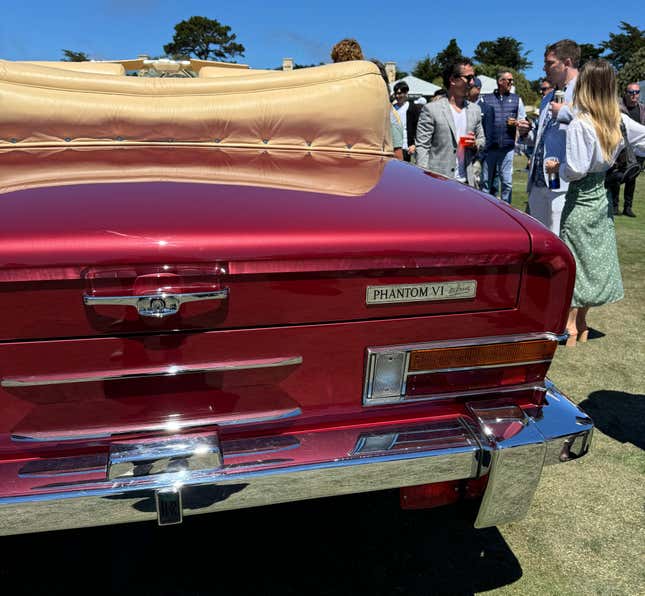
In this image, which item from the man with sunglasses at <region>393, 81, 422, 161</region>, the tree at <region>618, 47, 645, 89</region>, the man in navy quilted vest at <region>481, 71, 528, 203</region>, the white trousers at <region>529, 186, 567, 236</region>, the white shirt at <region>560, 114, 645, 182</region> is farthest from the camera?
the tree at <region>618, 47, 645, 89</region>

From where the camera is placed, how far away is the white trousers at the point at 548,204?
3949mm

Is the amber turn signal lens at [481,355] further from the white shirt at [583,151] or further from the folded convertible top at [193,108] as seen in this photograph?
the white shirt at [583,151]

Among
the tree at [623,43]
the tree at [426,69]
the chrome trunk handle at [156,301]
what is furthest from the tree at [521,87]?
the chrome trunk handle at [156,301]

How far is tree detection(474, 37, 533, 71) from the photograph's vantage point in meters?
72.6

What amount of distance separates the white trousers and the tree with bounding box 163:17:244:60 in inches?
2429

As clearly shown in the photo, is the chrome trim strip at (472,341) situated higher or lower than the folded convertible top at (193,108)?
lower

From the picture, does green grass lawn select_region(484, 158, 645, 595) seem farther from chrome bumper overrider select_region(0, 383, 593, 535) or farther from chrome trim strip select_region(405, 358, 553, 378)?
chrome trim strip select_region(405, 358, 553, 378)

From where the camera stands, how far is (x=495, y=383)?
1591mm

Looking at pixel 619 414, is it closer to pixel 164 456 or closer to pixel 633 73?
pixel 164 456

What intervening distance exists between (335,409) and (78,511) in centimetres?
67

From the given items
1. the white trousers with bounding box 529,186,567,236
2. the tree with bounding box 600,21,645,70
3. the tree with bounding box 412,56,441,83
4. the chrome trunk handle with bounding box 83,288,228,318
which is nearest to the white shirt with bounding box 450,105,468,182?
the white trousers with bounding box 529,186,567,236

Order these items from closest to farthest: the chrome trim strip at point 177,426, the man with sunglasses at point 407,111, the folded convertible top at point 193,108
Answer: the chrome trim strip at point 177,426
the folded convertible top at point 193,108
the man with sunglasses at point 407,111

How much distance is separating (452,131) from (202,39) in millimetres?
63873

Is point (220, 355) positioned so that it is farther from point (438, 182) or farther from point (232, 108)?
point (232, 108)
